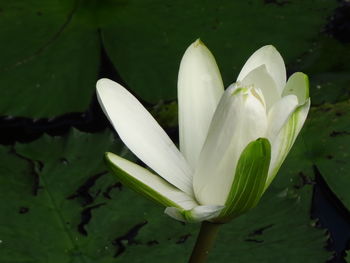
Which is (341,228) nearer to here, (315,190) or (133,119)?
(315,190)

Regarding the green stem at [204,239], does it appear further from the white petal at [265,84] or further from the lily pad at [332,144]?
the lily pad at [332,144]

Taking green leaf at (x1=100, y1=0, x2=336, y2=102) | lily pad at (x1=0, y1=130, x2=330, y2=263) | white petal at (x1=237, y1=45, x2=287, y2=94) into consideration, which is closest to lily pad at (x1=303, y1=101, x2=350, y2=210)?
lily pad at (x1=0, y1=130, x2=330, y2=263)

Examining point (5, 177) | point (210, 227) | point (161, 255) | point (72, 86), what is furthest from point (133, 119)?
point (72, 86)

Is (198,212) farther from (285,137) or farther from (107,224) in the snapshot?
(107,224)

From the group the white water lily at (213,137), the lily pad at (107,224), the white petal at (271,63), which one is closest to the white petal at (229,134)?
the white water lily at (213,137)

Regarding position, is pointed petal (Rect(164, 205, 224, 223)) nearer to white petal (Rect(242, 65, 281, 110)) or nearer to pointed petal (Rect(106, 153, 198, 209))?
pointed petal (Rect(106, 153, 198, 209))

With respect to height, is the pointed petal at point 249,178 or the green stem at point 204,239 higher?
the pointed petal at point 249,178

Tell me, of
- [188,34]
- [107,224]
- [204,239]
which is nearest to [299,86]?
[204,239]
